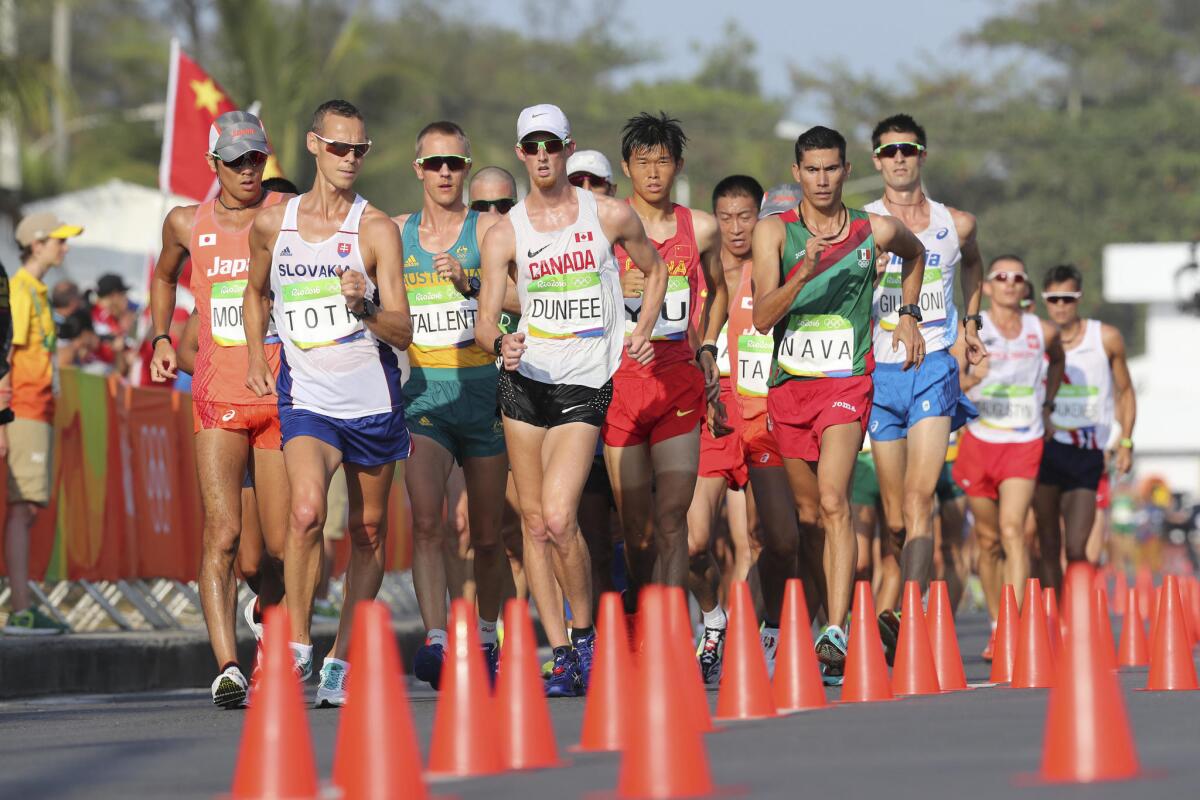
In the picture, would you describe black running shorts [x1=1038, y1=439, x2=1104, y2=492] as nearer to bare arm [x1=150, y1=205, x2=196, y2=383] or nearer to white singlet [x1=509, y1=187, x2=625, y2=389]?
white singlet [x1=509, y1=187, x2=625, y2=389]

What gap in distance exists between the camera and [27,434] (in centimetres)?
1352

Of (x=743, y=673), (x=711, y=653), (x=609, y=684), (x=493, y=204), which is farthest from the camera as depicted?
(x=493, y=204)

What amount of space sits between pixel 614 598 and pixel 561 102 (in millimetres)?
76166

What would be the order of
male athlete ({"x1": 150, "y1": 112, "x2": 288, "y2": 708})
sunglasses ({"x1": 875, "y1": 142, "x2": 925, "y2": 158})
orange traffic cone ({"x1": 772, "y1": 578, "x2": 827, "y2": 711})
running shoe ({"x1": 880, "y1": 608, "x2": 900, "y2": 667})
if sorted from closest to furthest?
1. orange traffic cone ({"x1": 772, "y1": 578, "x2": 827, "y2": 711})
2. male athlete ({"x1": 150, "y1": 112, "x2": 288, "y2": 708})
3. running shoe ({"x1": 880, "y1": 608, "x2": 900, "y2": 667})
4. sunglasses ({"x1": 875, "y1": 142, "x2": 925, "y2": 158})

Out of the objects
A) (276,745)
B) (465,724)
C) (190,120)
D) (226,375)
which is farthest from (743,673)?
(190,120)

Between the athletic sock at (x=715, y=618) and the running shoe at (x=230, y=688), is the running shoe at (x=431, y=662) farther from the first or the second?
the athletic sock at (x=715, y=618)

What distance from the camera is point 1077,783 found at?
6254 mm

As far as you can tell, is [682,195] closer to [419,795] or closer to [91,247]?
[91,247]

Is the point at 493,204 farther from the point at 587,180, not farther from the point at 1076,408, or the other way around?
the point at 1076,408

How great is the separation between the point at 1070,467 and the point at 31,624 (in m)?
6.56

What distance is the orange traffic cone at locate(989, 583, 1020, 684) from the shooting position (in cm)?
1119

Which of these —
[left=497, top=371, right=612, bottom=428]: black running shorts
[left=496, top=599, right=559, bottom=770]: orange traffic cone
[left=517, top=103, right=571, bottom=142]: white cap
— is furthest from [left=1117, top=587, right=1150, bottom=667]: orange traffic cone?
[left=496, top=599, right=559, bottom=770]: orange traffic cone

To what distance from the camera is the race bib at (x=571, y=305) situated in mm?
10414

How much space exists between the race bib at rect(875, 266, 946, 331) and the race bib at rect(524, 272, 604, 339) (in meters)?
2.49
